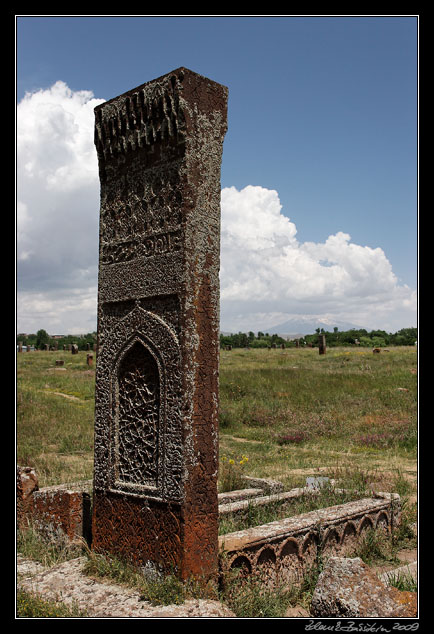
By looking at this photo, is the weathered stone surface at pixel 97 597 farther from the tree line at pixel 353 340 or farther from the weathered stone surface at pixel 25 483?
the tree line at pixel 353 340

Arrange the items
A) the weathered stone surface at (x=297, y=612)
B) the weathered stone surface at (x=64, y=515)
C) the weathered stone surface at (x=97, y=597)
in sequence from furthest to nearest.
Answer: the weathered stone surface at (x=64, y=515)
the weathered stone surface at (x=297, y=612)
the weathered stone surface at (x=97, y=597)

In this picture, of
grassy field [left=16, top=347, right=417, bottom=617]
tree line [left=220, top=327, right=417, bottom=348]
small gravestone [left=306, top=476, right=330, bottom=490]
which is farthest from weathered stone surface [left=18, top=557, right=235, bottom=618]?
tree line [left=220, top=327, right=417, bottom=348]

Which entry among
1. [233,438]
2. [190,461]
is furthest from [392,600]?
[233,438]

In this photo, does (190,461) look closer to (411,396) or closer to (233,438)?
(233,438)

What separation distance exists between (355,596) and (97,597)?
196 centimetres

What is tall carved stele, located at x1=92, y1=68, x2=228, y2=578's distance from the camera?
462cm

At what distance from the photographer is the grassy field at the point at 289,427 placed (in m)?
9.61

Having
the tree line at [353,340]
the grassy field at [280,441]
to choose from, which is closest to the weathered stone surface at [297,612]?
the grassy field at [280,441]

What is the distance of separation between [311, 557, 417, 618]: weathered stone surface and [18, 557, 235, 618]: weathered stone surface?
2.36 ft

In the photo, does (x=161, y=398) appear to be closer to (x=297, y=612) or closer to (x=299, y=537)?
(x=299, y=537)

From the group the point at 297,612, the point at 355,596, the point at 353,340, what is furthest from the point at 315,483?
the point at 353,340

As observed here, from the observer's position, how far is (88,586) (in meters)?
4.58

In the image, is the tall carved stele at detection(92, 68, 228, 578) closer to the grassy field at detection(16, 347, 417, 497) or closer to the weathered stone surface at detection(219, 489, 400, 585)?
the weathered stone surface at detection(219, 489, 400, 585)

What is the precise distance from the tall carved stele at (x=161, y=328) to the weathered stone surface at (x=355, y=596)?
3.30 feet
